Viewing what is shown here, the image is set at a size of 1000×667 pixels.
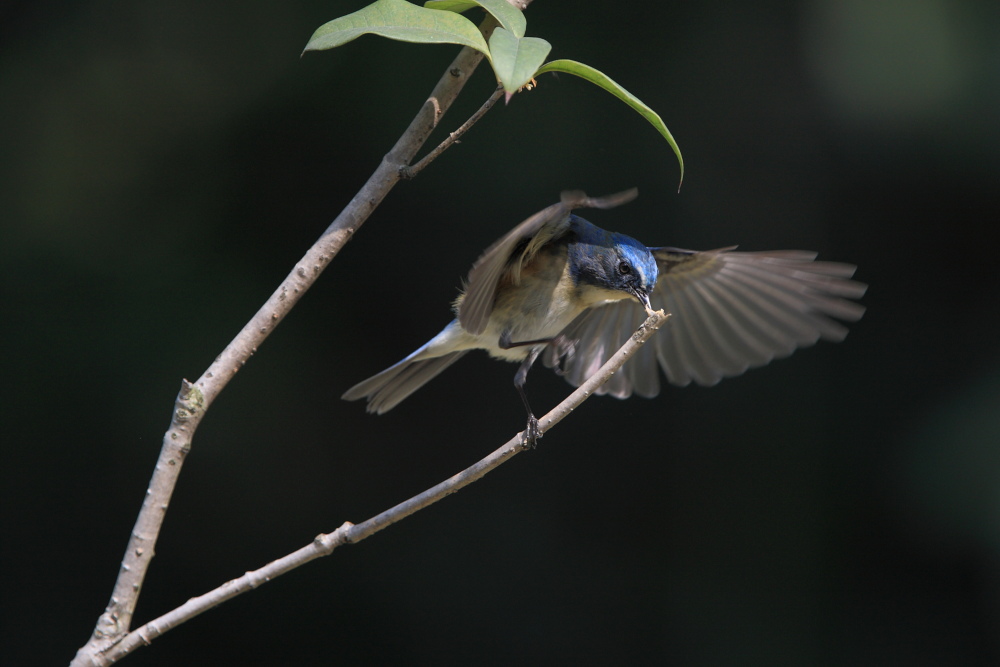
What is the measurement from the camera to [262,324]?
4.05 feet

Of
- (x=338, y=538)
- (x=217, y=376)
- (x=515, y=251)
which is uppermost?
(x=515, y=251)

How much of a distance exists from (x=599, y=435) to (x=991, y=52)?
196 cm

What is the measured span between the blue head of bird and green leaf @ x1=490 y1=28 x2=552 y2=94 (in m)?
1.17

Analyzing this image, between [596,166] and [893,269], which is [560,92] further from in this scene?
[893,269]

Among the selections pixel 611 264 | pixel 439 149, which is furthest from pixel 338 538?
pixel 611 264

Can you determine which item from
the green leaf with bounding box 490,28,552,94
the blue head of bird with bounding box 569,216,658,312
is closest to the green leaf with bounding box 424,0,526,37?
the green leaf with bounding box 490,28,552,94

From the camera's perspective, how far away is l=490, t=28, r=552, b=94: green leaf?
100 cm

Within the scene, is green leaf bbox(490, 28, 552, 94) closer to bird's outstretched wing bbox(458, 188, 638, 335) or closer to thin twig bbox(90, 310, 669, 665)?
bird's outstretched wing bbox(458, 188, 638, 335)

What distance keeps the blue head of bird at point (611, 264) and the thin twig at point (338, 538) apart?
88 cm

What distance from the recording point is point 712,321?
104 inches

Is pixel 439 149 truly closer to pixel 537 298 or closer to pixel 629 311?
pixel 537 298

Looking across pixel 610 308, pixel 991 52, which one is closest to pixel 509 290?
pixel 610 308

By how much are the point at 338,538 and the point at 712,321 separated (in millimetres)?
1667

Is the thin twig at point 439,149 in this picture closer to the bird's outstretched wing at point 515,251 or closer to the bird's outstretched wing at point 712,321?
the bird's outstretched wing at point 515,251
